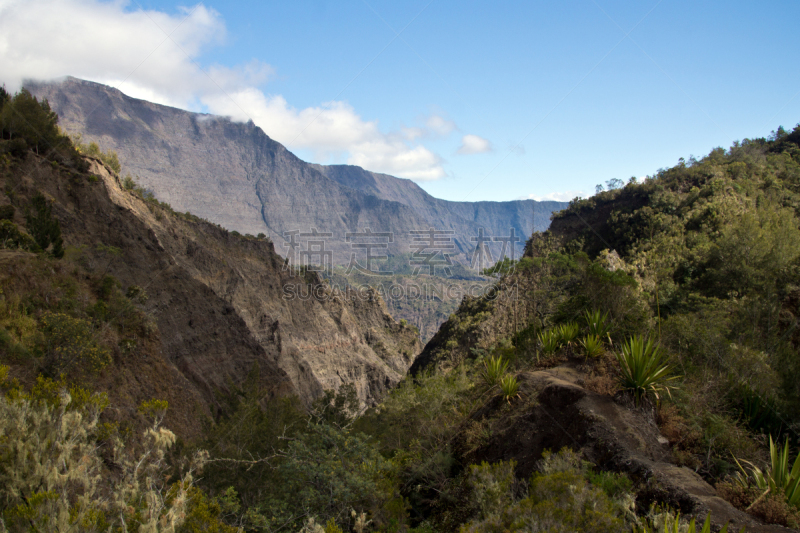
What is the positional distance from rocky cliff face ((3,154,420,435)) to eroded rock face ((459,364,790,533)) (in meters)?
15.4

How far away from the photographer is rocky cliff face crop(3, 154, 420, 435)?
2264 cm

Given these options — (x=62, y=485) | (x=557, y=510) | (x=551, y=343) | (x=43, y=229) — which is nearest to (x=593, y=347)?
(x=551, y=343)

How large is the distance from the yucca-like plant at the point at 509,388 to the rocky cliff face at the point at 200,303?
49.5 feet

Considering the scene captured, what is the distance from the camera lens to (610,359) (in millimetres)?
9281

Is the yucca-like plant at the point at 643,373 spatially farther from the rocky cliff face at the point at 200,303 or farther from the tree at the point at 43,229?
the tree at the point at 43,229

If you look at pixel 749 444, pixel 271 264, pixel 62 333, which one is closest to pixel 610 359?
pixel 749 444

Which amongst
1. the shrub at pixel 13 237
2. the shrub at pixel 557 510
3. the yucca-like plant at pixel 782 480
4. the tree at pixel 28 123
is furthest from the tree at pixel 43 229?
the yucca-like plant at pixel 782 480

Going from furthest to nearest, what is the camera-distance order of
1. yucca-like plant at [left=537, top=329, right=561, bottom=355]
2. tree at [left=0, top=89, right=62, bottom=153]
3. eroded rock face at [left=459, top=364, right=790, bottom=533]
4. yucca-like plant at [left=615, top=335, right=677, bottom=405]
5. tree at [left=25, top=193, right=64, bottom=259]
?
tree at [left=0, top=89, right=62, bottom=153], tree at [left=25, top=193, right=64, bottom=259], yucca-like plant at [left=537, top=329, right=561, bottom=355], yucca-like plant at [left=615, top=335, right=677, bottom=405], eroded rock face at [left=459, top=364, right=790, bottom=533]

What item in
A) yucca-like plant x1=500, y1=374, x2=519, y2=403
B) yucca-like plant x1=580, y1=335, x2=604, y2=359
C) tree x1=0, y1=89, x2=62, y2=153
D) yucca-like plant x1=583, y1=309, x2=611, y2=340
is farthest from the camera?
tree x1=0, y1=89, x2=62, y2=153

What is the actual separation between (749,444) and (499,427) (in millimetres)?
4157

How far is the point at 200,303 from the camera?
3256 centimetres

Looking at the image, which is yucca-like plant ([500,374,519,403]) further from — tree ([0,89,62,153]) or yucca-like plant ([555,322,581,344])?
tree ([0,89,62,153])

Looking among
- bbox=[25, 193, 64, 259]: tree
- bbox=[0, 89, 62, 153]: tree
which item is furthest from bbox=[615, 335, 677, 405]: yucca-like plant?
bbox=[0, 89, 62, 153]: tree

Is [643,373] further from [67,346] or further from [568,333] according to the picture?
[67,346]
